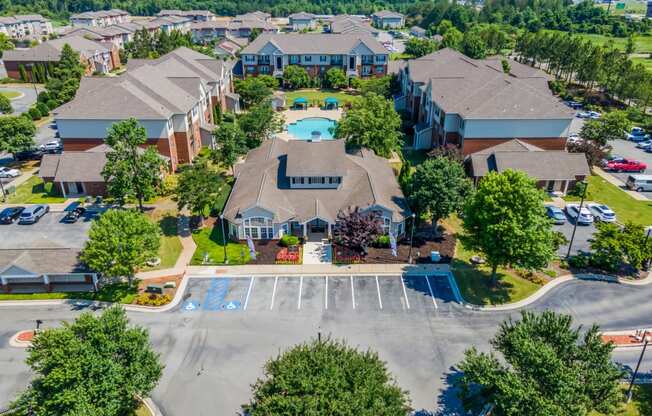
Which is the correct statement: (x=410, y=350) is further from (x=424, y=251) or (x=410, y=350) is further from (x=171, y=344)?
(x=171, y=344)

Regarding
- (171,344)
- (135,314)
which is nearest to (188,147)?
(135,314)

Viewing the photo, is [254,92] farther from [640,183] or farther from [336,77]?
[640,183]

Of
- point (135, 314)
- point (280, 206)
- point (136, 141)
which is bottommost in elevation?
point (135, 314)

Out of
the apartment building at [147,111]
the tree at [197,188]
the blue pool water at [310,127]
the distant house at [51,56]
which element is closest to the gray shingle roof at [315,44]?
the blue pool water at [310,127]

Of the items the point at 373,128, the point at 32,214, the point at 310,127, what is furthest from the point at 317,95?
the point at 32,214

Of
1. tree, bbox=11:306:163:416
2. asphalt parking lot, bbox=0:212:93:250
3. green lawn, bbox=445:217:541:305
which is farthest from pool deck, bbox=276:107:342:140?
Result: tree, bbox=11:306:163:416

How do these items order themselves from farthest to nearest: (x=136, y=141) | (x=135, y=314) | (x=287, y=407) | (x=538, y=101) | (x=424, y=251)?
(x=538, y=101)
(x=136, y=141)
(x=424, y=251)
(x=135, y=314)
(x=287, y=407)

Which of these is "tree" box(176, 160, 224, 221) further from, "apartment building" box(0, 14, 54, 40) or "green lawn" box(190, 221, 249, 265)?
"apartment building" box(0, 14, 54, 40)
